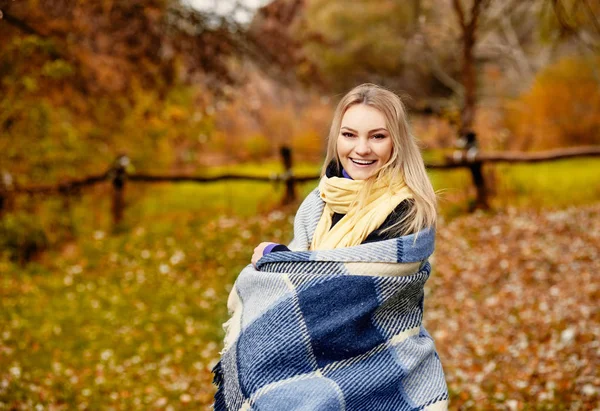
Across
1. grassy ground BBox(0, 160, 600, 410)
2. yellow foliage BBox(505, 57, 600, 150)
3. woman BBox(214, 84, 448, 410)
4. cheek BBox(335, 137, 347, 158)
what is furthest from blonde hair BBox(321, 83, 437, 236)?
yellow foliage BBox(505, 57, 600, 150)

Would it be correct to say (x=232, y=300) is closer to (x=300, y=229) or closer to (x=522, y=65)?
(x=300, y=229)

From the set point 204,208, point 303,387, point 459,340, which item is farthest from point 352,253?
point 204,208

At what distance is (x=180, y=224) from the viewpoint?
903 cm

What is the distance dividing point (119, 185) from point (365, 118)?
23.5 ft

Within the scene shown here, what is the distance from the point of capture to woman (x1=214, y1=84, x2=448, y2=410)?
2.05 meters

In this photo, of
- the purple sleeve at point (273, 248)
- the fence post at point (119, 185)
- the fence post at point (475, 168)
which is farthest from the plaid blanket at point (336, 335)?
the fence post at point (119, 185)

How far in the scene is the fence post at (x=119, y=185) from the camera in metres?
8.79

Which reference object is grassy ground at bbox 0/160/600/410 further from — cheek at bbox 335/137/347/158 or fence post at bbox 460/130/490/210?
cheek at bbox 335/137/347/158

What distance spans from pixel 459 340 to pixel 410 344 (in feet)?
12.7

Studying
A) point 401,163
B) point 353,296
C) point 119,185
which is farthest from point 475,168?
point 353,296

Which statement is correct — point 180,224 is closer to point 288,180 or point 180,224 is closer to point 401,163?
point 288,180

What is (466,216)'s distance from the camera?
862 cm

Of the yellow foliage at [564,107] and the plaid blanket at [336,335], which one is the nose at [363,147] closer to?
the plaid blanket at [336,335]

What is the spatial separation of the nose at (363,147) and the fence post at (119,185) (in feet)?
23.1
